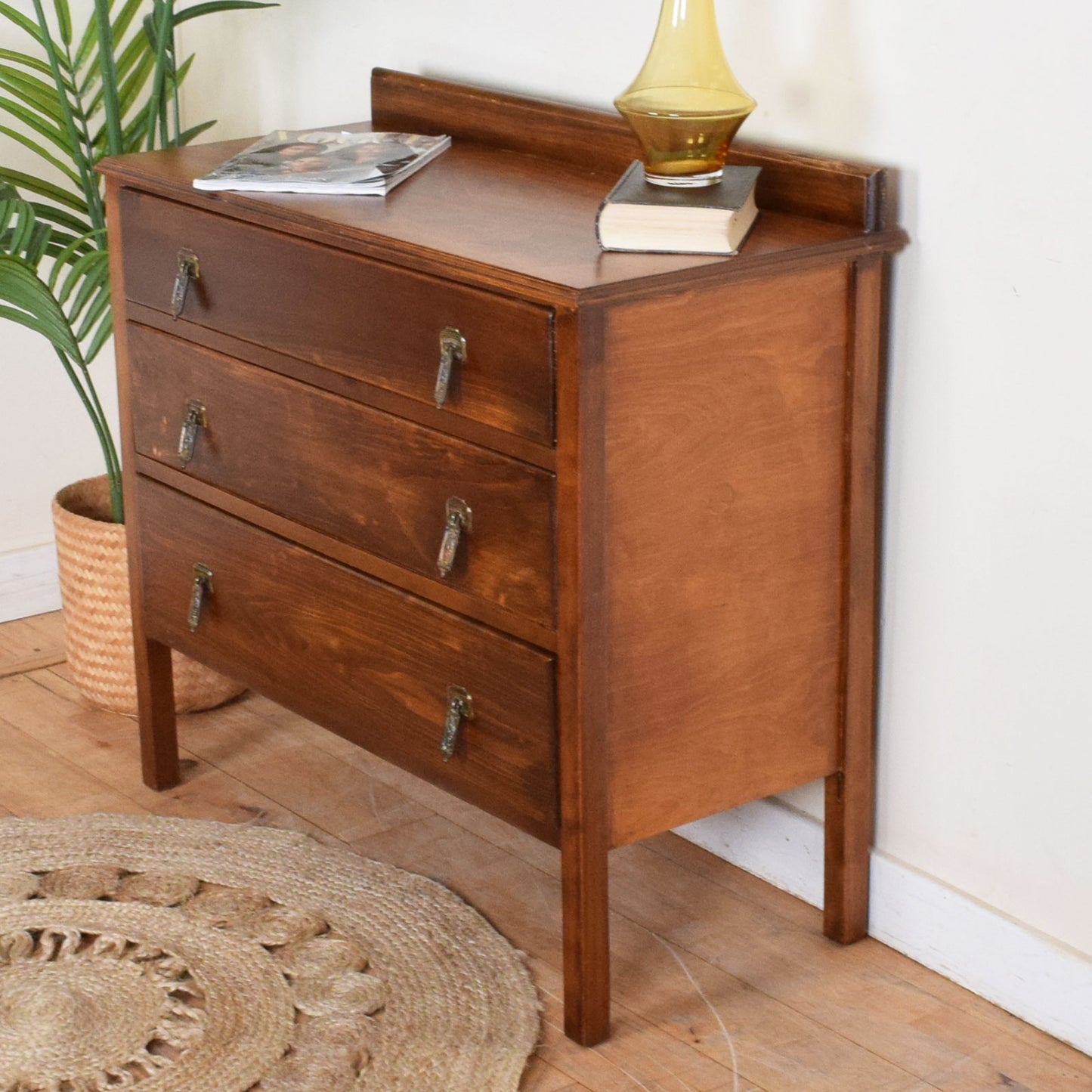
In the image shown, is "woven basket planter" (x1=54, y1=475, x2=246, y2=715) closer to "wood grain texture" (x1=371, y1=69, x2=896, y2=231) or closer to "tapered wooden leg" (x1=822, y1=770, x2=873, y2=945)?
"wood grain texture" (x1=371, y1=69, x2=896, y2=231)

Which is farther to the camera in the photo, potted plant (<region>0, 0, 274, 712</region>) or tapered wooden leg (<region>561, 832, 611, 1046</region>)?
potted plant (<region>0, 0, 274, 712</region>)

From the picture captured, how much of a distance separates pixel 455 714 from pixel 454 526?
0.22 meters

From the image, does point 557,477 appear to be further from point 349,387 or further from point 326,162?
point 326,162

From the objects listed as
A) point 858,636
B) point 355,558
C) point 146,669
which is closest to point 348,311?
point 355,558

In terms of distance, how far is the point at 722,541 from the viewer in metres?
1.78

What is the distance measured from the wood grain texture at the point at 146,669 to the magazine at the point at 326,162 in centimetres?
35

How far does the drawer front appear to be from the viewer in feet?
5.72

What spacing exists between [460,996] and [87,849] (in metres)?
0.61

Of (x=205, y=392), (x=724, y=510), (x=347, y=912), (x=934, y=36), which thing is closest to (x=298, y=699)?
(x=347, y=912)

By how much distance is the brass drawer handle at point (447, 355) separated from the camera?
1727mm

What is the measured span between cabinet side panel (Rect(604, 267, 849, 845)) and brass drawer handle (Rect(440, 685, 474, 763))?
0.19m

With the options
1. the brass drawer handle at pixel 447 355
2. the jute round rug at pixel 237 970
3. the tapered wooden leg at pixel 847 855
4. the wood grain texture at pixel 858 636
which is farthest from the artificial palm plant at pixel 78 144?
the tapered wooden leg at pixel 847 855

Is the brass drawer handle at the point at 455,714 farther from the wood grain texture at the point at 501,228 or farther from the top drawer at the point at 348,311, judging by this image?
the wood grain texture at the point at 501,228

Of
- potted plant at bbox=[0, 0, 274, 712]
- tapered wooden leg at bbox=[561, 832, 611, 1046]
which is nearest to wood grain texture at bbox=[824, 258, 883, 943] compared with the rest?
tapered wooden leg at bbox=[561, 832, 611, 1046]
